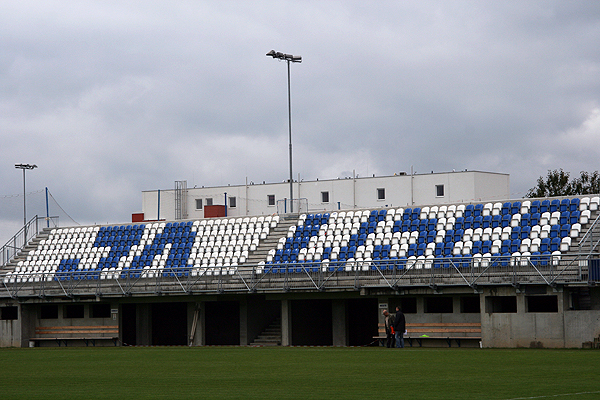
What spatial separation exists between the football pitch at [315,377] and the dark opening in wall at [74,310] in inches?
635

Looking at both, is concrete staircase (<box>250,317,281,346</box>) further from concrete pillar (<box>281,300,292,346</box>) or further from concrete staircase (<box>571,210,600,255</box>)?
concrete staircase (<box>571,210,600,255</box>)

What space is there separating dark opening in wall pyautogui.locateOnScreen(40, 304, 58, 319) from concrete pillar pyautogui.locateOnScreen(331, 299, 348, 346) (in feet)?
49.2

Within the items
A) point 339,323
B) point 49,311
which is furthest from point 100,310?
point 339,323

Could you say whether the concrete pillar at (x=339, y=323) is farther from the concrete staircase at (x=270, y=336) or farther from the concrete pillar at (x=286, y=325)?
the concrete staircase at (x=270, y=336)

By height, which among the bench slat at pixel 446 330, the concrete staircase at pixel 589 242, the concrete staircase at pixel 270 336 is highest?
the concrete staircase at pixel 589 242

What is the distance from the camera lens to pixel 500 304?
33.3m

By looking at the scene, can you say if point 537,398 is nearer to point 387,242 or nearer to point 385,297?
point 385,297

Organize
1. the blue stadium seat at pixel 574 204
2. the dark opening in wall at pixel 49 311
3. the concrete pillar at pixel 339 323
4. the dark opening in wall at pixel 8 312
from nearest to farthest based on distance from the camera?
the blue stadium seat at pixel 574 204
the concrete pillar at pixel 339 323
the dark opening in wall at pixel 49 311
the dark opening in wall at pixel 8 312

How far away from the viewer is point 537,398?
13.1 meters

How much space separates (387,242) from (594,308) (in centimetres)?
993

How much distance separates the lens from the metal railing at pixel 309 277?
31.1 meters

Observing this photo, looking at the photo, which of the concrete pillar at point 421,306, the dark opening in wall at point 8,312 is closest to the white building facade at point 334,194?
the dark opening in wall at point 8,312

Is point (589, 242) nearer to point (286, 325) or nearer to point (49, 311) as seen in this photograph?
point (286, 325)

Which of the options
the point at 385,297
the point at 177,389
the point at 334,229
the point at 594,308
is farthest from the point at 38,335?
the point at 177,389
